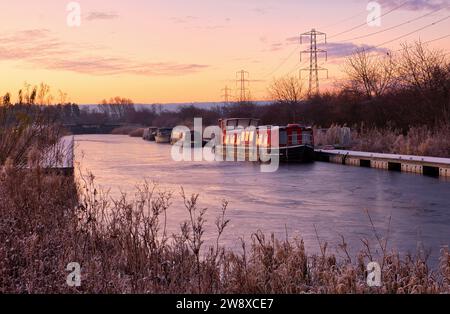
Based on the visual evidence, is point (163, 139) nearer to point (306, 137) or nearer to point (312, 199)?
point (306, 137)

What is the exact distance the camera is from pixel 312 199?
19578 millimetres

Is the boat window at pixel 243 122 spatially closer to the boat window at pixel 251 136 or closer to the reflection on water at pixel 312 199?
the boat window at pixel 251 136

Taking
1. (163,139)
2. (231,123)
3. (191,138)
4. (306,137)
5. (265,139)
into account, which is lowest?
(163,139)

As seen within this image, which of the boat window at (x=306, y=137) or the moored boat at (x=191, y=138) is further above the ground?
the boat window at (x=306, y=137)

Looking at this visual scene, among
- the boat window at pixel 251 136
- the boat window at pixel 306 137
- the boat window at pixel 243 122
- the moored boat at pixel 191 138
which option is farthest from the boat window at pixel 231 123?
the moored boat at pixel 191 138

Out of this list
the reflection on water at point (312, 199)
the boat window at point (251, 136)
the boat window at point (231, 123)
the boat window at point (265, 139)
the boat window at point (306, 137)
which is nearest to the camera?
the reflection on water at point (312, 199)

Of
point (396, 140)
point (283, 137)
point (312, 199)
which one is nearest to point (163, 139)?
point (283, 137)

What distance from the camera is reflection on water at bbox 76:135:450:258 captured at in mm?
13336

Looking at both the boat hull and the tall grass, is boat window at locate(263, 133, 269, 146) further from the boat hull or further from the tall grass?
the boat hull

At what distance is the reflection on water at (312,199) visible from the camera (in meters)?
13.3

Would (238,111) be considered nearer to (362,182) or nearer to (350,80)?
(350,80)

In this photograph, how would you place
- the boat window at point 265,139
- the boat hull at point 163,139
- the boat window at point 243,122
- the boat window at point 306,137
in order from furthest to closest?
1. the boat hull at point 163,139
2. the boat window at point 243,122
3. the boat window at point 265,139
4. the boat window at point 306,137
